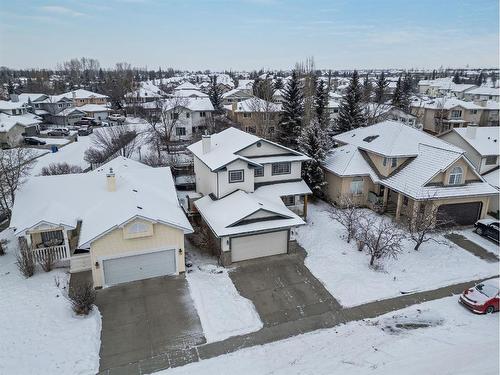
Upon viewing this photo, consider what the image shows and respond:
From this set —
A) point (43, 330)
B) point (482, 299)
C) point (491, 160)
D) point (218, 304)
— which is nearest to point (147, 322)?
point (218, 304)

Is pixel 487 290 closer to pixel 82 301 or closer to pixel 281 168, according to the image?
pixel 281 168

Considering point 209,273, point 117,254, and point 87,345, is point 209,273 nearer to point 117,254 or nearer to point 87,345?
point 117,254

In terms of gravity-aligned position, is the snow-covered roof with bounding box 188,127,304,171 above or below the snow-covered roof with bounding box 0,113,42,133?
above

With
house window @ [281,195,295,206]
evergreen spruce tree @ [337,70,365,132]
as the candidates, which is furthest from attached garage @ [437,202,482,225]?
evergreen spruce tree @ [337,70,365,132]

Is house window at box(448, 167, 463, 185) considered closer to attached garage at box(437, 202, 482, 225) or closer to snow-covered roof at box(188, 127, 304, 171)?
attached garage at box(437, 202, 482, 225)

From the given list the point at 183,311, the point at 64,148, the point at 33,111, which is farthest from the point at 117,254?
the point at 33,111

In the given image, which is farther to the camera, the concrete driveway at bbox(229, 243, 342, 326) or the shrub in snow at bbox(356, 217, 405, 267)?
the shrub in snow at bbox(356, 217, 405, 267)
